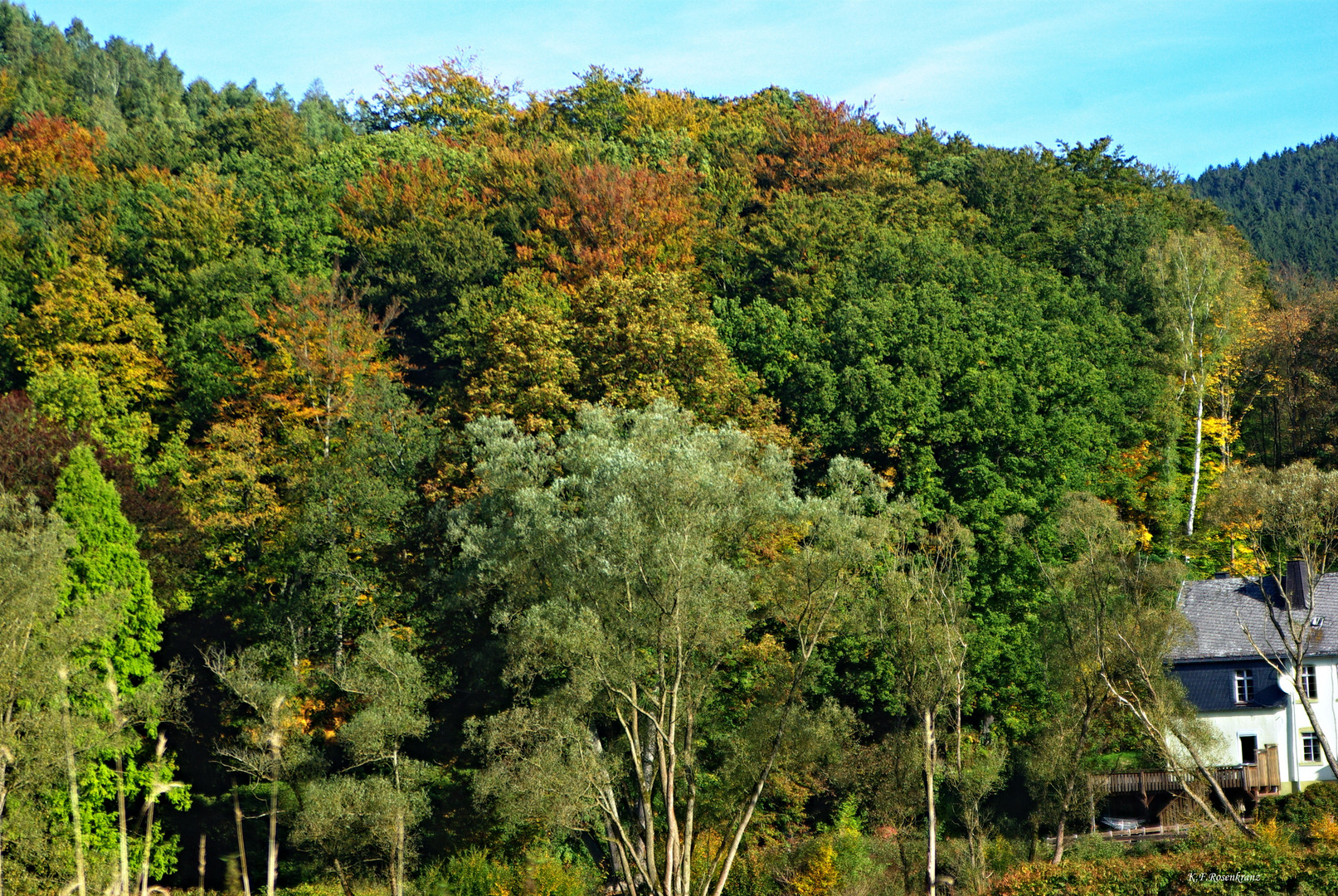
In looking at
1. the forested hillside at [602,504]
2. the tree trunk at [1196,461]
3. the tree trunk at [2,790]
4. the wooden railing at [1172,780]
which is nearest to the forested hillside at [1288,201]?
the tree trunk at [1196,461]

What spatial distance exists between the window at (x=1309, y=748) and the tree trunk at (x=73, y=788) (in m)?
35.8

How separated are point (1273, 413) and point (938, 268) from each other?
21477 mm

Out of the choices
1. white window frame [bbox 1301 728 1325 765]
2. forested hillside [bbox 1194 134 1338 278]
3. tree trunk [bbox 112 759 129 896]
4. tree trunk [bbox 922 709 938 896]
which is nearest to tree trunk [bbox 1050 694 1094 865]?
tree trunk [bbox 922 709 938 896]

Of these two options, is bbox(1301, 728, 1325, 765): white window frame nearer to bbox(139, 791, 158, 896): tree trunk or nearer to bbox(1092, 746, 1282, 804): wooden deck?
bbox(1092, 746, 1282, 804): wooden deck

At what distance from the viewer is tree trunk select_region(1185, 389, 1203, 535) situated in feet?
177

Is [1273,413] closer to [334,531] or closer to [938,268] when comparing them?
[938,268]

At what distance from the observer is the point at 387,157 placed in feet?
218

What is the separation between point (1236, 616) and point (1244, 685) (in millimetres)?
2212

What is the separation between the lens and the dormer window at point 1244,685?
43875 millimetres

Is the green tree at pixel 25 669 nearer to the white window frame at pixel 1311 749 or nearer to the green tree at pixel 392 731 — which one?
the green tree at pixel 392 731

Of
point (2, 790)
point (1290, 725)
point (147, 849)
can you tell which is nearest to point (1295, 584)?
Result: point (1290, 725)

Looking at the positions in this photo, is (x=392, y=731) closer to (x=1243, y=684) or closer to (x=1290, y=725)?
(x=1243, y=684)

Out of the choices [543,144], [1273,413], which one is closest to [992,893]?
[1273,413]

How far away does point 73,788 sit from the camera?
35125 millimetres
